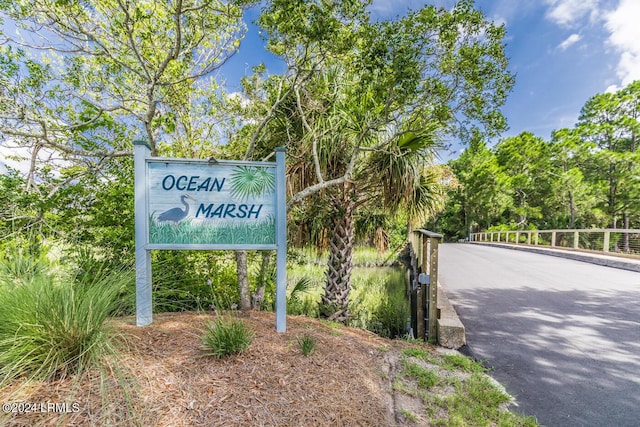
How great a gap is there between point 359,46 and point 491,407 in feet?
13.2

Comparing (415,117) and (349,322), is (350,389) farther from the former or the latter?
(415,117)

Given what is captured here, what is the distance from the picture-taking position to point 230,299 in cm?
420

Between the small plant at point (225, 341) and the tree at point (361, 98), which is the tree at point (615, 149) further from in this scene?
the small plant at point (225, 341)

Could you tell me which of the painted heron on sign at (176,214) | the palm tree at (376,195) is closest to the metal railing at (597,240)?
the palm tree at (376,195)

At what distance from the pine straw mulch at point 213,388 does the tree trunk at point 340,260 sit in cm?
194

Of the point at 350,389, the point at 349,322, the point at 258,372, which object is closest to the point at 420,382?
the point at 350,389

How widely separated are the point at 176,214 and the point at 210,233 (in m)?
0.39

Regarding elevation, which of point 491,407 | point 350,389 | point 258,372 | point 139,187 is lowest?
point 491,407

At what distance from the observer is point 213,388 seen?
5.90 feet

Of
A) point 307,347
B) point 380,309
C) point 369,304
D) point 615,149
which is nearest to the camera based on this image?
point 307,347

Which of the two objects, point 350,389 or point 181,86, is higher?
point 181,86

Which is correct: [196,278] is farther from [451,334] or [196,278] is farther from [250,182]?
[451,334]

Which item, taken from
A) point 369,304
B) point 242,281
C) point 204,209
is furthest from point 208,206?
point 369,304

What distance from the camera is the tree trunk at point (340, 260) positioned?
4605mm
